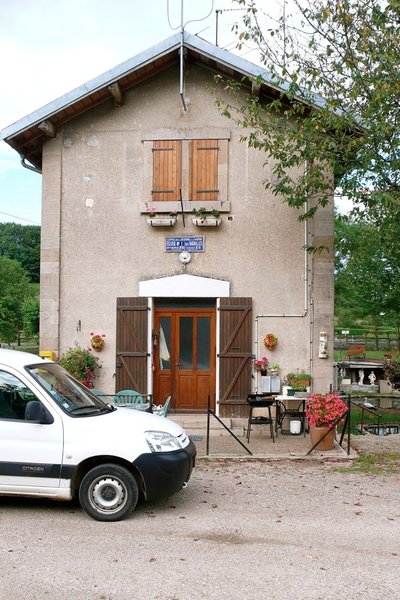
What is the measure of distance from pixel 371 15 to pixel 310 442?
6865mm

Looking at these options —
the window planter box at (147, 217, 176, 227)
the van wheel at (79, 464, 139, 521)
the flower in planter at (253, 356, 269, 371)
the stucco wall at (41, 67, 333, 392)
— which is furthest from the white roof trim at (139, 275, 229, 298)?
the van wheel at (79, 464, 139, 521)

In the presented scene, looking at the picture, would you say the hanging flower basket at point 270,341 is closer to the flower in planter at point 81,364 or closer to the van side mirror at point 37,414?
the flower in planter at point 81,364

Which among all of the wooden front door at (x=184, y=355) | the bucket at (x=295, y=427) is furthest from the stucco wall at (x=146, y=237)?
the bucket at (x=295, y=427)

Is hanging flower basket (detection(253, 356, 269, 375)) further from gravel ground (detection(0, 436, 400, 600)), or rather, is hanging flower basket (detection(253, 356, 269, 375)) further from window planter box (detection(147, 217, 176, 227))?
gravel ground (detection(0, 436, 400, 600))

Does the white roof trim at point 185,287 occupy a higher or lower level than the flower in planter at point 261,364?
Result: higher

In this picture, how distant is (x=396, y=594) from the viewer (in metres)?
4.35

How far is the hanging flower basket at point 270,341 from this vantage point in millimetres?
11328

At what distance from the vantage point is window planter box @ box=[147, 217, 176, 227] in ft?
37.7

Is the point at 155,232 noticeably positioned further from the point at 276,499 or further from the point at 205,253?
the point at 276,499

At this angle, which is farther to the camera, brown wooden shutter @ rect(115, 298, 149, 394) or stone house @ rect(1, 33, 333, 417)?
brown wooden shutter @ rect(115, 298, 149, 394)

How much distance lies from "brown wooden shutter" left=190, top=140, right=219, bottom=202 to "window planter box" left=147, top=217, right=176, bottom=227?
0.60 metres

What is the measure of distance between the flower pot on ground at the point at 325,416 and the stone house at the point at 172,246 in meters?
1.86

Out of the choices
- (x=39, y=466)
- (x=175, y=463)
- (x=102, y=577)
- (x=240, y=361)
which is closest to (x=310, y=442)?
(x=240, y=361)

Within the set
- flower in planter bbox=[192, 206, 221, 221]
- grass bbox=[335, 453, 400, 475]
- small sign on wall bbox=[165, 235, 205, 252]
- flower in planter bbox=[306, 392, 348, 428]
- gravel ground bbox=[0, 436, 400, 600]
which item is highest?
flower in planter bbox=[192, 206, 221, 221]
